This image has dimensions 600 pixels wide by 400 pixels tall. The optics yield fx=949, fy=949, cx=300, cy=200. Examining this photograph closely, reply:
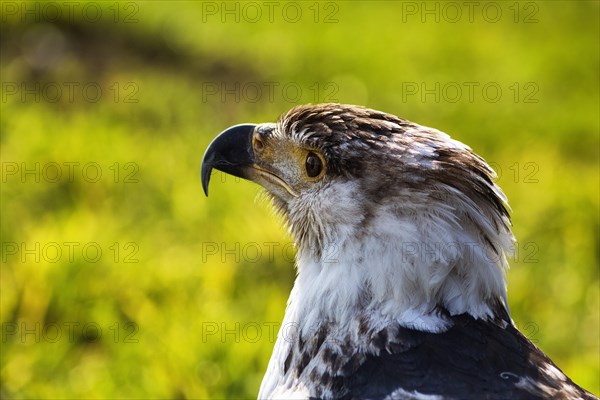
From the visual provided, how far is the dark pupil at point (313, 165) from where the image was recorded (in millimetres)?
3090

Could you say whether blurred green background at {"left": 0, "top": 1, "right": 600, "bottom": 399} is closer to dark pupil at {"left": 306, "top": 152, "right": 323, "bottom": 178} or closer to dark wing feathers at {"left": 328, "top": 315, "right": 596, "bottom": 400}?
dark pupil at {"left": 306, "top": 152, "right": 323, "bottom": 178}

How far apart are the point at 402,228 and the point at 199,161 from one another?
3.80 metres

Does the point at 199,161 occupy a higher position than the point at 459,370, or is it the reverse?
the point at 199,161

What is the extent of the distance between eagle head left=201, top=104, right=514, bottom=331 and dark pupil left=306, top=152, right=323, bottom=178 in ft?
0.10

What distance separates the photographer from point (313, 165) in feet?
10.2

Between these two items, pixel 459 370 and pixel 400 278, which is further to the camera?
pixel 400 278

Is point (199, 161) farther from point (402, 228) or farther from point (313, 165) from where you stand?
point (402, 228)

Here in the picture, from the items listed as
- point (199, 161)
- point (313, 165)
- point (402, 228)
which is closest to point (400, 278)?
point (402, 228)

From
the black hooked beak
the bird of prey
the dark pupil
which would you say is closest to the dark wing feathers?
the bird of prey

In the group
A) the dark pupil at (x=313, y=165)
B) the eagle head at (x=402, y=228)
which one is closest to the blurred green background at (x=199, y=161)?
the dark pupil at (x=313, y=165)

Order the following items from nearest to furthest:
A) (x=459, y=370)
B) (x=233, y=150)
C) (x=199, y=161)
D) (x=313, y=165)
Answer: (x=459, y=370), (x=313, y=165), (x=233, y=150), (x=199, y=161)

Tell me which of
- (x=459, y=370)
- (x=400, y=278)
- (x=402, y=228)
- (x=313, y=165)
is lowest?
(x=459, y=370)

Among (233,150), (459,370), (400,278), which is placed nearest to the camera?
(459,370)

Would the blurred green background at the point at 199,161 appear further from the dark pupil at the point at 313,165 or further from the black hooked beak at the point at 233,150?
the dark pupil at the point at 313,165
